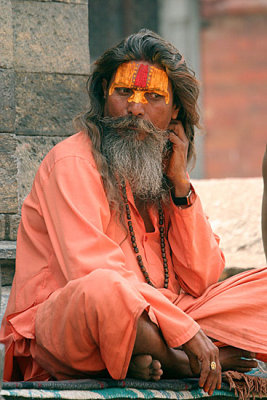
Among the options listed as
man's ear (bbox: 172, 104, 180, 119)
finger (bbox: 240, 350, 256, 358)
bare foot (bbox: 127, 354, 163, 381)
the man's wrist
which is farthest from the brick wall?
bare foot (bbox: 127, 354, 163, 381)

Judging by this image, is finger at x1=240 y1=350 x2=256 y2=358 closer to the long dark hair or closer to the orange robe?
the orange robe

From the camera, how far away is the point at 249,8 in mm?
13688

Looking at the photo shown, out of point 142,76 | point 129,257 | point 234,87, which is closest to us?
point 129,257

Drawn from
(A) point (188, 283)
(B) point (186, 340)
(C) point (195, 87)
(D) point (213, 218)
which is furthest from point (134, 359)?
(D) point (213, 218)

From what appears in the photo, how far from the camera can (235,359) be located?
420cm

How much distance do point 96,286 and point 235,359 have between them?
2.86 feet

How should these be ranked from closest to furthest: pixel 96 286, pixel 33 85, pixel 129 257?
pixel 96 286 → pixel 129 257 → pixel 33 85

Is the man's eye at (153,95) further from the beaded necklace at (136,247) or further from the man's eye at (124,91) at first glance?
the beaded necklace at (136,247)

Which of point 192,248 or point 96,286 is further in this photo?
point 192,248

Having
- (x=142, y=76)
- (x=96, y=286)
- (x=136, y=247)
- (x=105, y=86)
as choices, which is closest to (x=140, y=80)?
(x=142, y=76)

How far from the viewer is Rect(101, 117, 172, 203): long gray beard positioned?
4434 mm

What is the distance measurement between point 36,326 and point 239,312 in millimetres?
944

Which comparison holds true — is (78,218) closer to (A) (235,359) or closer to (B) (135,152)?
(B) (135,152)

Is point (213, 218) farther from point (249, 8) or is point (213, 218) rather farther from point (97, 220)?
point (249, 8)
